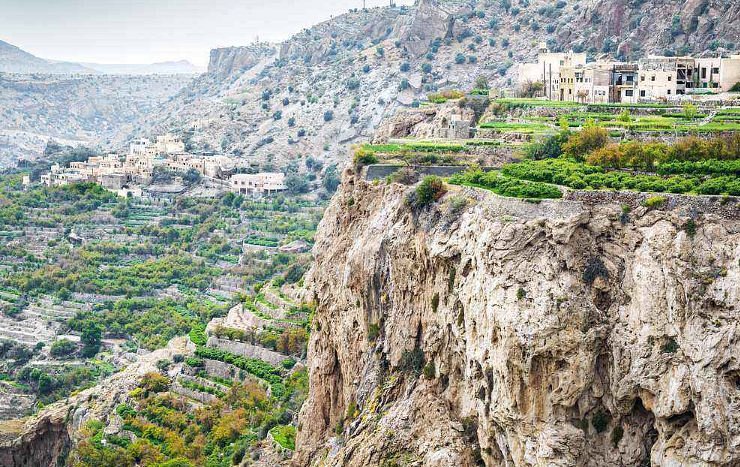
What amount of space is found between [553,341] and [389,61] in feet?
386

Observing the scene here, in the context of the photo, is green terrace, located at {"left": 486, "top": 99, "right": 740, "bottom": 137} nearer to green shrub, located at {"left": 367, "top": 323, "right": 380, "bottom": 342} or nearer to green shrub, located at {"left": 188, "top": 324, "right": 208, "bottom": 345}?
green shrub, located at {"left": 367, "top": 323, "right": 380, "bottom": 342}

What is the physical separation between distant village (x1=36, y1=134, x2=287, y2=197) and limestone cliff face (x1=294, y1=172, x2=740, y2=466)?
79.0 meters

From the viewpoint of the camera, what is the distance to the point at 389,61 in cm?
14238

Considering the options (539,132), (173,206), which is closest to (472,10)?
(173,206)

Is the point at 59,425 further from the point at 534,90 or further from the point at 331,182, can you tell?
the point at 331,182

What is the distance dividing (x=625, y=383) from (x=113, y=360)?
5018 cm

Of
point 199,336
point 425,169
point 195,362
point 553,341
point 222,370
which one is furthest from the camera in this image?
point 199,336

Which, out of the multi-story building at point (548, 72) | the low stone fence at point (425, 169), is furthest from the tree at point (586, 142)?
the multi-story building at point (548, 72)

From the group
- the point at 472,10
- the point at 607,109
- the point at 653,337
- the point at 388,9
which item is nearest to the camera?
the point at 653,337

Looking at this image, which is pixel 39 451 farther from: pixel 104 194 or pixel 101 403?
pixel 104 194

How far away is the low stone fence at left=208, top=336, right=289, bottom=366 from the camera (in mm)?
55156

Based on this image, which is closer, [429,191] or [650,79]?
[429,191]

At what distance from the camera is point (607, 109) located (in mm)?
45031

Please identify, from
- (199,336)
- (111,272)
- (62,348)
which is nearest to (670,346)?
(199,336)
